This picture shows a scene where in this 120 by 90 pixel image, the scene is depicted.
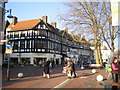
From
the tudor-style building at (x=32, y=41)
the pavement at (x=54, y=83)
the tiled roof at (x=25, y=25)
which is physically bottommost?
the pavement at (x=54, y=83)

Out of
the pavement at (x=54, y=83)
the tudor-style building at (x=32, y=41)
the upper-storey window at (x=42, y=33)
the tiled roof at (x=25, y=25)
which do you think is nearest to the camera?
the pavement at (x=54, y=83)

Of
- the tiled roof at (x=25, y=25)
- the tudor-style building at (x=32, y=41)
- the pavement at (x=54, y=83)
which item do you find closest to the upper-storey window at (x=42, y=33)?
the tudor-style building at (x=32, y=41)

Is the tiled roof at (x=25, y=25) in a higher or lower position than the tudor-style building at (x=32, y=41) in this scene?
higher

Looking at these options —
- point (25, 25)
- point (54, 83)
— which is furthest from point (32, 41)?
point (54, 83)

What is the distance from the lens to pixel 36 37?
3734cm

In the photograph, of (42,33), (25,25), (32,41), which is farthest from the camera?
(25,25)

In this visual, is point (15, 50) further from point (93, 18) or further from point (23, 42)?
point (93, 18)

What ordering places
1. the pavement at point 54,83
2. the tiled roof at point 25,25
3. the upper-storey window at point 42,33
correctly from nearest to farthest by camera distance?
the pavement at point 54,83 < the upper-storey window at point 42,33 < the tiled roof at point 25,25

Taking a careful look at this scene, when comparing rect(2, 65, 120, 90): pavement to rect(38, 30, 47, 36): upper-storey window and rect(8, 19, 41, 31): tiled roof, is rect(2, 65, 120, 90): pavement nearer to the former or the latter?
rect(38, 30, 47, 36): upper-storey window

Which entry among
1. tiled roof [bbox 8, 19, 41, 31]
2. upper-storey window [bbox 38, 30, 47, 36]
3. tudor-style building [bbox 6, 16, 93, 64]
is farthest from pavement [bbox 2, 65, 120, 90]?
tiled roof [bbox 8, 19, 41, 31]

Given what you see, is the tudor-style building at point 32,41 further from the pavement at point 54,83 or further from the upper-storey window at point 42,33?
the pavement at point 54,83

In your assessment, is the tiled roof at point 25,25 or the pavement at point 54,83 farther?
the tiled roof at point 25,25

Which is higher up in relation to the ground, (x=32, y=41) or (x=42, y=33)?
(x=42, y=33)

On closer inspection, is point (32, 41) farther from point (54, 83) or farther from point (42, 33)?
point (54, 83)
